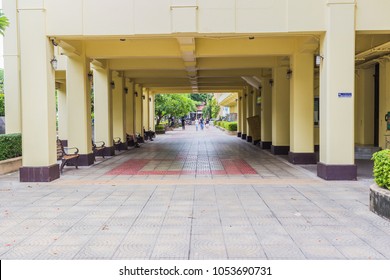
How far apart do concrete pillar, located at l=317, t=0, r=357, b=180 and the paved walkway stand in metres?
0.60

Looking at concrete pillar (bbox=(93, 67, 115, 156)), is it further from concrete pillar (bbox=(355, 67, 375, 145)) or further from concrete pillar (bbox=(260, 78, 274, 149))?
concrete pillar (bbox=(355, 67, 375, 145))

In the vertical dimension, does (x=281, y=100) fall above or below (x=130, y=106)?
below

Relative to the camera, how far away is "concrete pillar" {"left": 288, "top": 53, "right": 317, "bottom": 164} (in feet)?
43.1

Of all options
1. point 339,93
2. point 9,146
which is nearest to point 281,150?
point 339,93

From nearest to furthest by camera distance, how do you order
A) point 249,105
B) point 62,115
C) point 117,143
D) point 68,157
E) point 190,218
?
point 190,218 → point 68,157 → point 117,143 → point 62,115 → point 249,105

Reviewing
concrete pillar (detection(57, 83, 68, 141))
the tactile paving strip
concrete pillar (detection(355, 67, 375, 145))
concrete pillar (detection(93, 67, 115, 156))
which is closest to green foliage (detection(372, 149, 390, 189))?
the tactile paving strip

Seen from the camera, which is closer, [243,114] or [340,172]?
[340,172]

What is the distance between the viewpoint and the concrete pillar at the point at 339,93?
9945mm

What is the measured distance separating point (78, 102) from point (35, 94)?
3.09 meters

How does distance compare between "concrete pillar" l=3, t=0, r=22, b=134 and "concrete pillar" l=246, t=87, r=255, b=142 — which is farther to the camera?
"concrete pillar" l=246, t=87, r=255, b=142

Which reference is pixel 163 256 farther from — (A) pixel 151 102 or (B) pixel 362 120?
(A) pixel 151 102

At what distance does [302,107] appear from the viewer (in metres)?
13.2

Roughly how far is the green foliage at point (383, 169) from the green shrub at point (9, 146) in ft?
→ 34.3

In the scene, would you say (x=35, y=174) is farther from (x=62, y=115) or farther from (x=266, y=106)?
(x=62, y=115)
